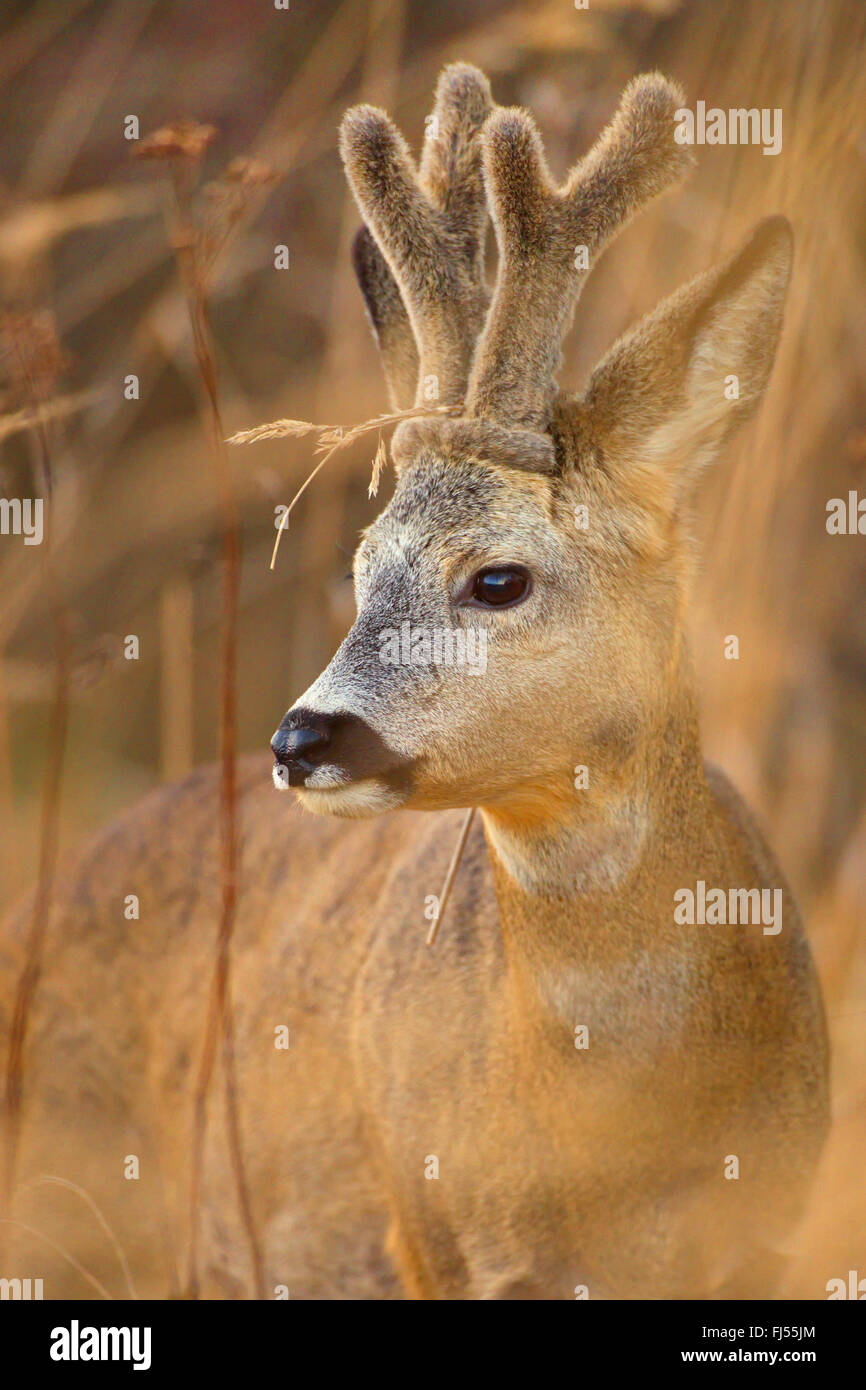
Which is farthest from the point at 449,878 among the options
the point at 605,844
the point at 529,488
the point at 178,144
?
the point at 178,144

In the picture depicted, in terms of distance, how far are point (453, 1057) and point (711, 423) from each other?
1533 millimetres

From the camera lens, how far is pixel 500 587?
10.5ft

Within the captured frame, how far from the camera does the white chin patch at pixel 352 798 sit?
9.86ft

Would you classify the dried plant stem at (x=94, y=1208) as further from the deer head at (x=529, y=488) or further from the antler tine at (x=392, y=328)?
the antler tine at (x=392, y=328)

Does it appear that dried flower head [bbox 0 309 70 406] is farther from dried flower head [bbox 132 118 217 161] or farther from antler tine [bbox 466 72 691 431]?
antler tine [bbox 466 72 691 431]

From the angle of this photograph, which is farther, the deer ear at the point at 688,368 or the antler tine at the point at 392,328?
the antler tine at the point at 392,328

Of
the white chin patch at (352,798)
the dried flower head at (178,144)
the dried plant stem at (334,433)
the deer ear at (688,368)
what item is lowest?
the white chin patch at (352,798)

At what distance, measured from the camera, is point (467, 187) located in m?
3.75

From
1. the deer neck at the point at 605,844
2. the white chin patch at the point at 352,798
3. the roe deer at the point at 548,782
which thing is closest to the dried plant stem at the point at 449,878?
the roe deer at the point at 548,782

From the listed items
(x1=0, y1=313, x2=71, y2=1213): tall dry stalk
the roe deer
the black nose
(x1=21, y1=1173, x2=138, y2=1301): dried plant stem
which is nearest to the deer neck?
the roe deer
